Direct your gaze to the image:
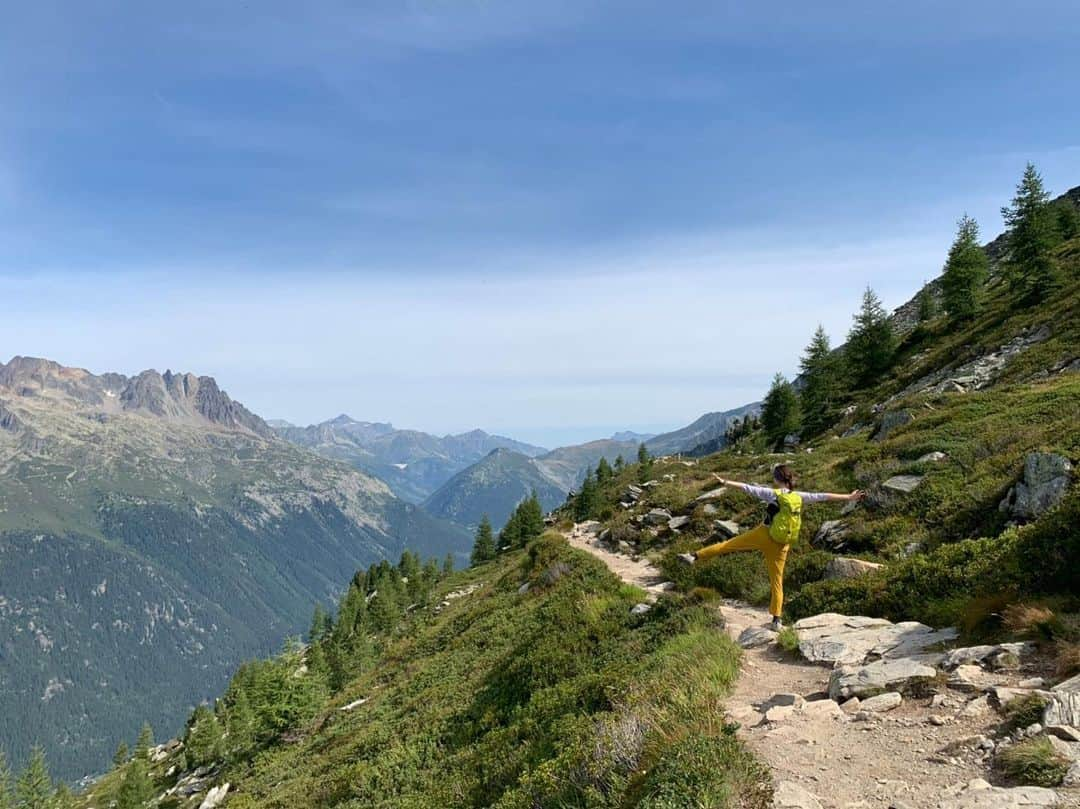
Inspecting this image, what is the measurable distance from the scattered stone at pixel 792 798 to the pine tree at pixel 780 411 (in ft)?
198

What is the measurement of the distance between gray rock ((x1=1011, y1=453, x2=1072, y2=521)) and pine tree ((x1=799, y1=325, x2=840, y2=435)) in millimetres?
51921

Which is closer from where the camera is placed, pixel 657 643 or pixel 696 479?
pixel 657 643

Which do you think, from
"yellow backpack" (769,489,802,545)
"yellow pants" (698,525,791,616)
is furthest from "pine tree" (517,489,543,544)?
"yellow backpack" (769,489,802,545)

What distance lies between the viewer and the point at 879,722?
7.26 metres

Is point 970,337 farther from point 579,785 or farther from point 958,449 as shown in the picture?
point 579,785

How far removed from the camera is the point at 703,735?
673cm

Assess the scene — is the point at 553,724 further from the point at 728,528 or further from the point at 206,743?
the point at 206,743

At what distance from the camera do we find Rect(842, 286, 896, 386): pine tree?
5928 centimetres

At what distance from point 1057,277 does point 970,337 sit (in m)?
8.13

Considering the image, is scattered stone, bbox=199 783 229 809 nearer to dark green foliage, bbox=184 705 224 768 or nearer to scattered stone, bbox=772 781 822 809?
scattered stone, bbox=772 781 822 809

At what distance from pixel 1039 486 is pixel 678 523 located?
59.3ft

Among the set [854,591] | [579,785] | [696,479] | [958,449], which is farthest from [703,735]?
[696,479]

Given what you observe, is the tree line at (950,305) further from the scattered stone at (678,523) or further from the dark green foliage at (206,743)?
the dark green foliage at (206,743)

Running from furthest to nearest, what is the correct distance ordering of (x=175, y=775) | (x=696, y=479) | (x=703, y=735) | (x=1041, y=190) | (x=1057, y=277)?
(x=175, y=775), (x=1041, y=190), (x=1057, y=277), (x=696, y=479), (x=703, y=735)
